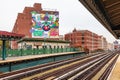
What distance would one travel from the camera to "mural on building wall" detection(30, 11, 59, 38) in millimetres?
60162

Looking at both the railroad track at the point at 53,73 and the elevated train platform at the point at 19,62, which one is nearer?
the railroad track at the point at 53,73

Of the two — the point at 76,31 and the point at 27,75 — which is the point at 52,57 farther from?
the point at 76,31

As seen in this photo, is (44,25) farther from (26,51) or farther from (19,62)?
(19,62)

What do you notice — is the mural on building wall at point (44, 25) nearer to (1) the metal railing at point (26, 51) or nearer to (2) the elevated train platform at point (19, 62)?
(1) the metal railing at point (26, 51)

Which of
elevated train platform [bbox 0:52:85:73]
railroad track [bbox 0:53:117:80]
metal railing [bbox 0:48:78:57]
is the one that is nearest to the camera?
railroad track [bbox 0:53:117:80]

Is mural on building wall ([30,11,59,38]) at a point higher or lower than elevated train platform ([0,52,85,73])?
higher

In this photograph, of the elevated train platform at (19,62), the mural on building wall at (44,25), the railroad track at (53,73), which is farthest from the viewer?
the mural on building wall at (44,25)

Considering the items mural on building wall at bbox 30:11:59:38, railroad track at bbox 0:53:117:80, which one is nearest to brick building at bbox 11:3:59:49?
mural on building wall at bbox 30:11:59:38

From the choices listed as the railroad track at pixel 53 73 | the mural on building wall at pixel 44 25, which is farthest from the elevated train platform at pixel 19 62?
the mural on building wall at pixel 44 25

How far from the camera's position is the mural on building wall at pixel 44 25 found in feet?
197

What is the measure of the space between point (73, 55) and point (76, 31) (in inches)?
2495

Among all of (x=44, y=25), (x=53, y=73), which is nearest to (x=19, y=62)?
(x=53, y=73)

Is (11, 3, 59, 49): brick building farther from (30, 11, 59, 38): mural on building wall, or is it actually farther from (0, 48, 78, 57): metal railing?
(0, 48, 78, 57): metal railing

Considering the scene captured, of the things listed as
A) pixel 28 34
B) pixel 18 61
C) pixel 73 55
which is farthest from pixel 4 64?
pixel 28 34
